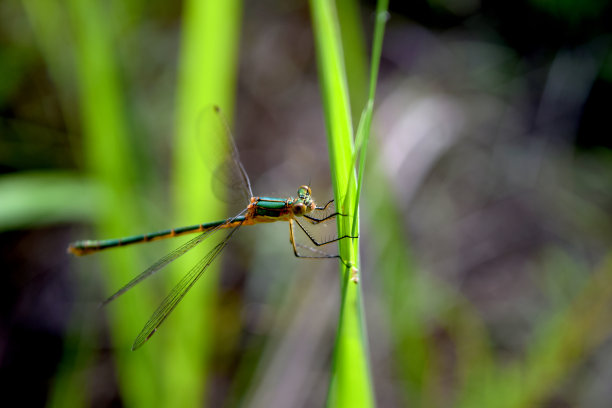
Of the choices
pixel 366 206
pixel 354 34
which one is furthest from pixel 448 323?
pixel 354 34

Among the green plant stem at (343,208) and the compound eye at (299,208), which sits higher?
the compound eye at (299,208)

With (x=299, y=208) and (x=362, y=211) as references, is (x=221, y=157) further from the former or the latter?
(x=362, y=211)

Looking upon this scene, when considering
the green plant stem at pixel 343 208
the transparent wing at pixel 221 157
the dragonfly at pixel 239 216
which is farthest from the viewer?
the transparent wing at pixel 221 157

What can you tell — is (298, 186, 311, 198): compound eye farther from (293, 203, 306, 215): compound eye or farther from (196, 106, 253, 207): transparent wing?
(196, 106, 253, 207): transparent wing

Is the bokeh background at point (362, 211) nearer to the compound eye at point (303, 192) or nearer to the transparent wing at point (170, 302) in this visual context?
the compound eye at point (303, 192)

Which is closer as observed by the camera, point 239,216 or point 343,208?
point 343,208

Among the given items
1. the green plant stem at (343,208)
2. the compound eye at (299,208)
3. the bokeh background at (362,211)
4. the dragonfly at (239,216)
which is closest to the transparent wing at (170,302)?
the dragonfly at (239,216)

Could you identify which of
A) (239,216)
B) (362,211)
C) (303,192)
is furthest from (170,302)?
(362,211)
